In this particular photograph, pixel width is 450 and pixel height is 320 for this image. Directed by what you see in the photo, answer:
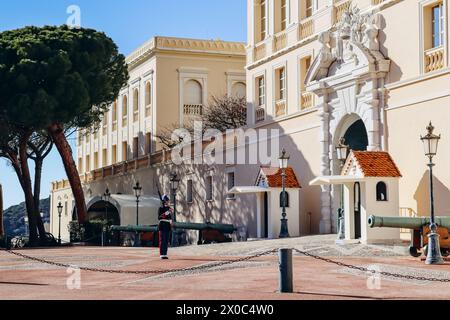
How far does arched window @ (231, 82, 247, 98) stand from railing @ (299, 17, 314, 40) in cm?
2006

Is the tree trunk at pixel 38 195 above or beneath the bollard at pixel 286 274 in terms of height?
above

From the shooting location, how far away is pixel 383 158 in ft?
89.9

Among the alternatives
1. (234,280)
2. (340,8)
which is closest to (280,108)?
(340,8)

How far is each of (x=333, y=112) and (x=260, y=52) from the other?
25.6ft

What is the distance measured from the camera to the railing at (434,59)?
26.6 meters

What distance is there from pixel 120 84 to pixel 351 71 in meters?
22.6

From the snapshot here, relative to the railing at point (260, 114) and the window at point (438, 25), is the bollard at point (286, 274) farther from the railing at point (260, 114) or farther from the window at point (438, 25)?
the railing at point (260, 114)

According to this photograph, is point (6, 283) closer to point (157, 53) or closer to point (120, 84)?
point (120, 84)

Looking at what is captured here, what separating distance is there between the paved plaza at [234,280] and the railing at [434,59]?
562cm

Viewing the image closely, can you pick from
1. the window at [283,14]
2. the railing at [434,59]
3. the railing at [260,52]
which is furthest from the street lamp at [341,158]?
the railing at [260,52]

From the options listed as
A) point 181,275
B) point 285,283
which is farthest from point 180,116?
point 285,283

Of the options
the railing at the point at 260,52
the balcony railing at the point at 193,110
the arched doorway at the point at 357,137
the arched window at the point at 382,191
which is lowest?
the arched window at the point at 382,191

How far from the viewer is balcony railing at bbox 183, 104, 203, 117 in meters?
55.2

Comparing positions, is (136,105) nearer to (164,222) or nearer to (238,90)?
(238,90)
